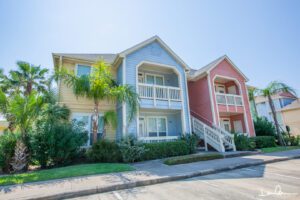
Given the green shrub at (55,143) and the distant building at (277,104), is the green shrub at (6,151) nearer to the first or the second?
the green shrub at (55,143)

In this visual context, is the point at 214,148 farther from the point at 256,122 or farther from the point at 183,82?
the point at 256,122

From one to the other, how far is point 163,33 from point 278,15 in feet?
27.7

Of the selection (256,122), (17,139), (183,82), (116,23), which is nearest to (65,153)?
(17,139)

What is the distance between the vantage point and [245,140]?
13.3m

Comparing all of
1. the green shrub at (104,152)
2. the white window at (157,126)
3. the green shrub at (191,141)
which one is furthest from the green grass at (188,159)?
the white window at (157,126)

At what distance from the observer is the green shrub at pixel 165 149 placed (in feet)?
35.1

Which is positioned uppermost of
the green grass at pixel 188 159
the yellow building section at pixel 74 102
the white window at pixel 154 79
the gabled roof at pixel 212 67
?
the gabled roof at pixel 212 67

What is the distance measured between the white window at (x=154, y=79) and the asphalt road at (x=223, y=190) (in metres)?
10.8

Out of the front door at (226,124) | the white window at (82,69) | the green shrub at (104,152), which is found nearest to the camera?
the green shrub at (104,152)

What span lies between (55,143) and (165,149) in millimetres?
6694

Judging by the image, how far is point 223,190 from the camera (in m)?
4.75

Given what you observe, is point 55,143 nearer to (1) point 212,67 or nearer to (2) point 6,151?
(2) point 6,151

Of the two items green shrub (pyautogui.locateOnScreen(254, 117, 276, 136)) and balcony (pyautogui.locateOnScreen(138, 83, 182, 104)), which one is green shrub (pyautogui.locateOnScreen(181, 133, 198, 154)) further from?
green shrub (pyautogui.locateOnScreen(254, 117, 276, 136))

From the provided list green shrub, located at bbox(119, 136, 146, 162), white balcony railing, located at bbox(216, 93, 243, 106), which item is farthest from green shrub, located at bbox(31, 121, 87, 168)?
white balcony railing, located at bbox(216, 93, 243, 106)
